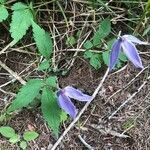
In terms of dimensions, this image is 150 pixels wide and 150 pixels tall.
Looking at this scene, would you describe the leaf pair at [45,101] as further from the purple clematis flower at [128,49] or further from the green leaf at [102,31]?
the green leaf at [102,31]

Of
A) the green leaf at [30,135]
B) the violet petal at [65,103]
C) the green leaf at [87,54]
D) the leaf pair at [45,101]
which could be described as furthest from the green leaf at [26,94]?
the green leaf at [87,54]

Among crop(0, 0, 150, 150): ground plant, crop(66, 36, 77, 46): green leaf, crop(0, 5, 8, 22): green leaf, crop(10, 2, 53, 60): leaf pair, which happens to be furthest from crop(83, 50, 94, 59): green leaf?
crop(0, 5, 8, 22): green leaf

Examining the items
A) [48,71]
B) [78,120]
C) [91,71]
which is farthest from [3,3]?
[78,120]

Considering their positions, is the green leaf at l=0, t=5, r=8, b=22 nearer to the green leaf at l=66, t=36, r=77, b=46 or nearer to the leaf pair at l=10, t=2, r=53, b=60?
the leaf pair at l=10, t=2, r=53, b=60

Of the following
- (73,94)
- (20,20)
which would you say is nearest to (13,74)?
(20,20)

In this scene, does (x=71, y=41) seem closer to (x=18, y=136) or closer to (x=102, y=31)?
(x=102, y=31)

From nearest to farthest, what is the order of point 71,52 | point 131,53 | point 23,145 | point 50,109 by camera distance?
1. point 131,53
2. point 50,109
3. point 23,145
4. point 71,52

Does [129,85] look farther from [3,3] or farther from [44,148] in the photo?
[3,3]
